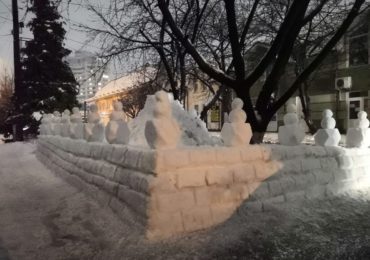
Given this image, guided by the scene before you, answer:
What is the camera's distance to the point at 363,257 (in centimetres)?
356

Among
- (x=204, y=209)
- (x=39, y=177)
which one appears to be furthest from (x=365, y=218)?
(x=39, y=177)

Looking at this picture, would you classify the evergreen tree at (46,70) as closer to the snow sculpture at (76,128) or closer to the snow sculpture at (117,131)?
the snow sculpture at (76,128)

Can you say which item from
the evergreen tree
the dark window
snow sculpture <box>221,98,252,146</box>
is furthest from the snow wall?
the dark window

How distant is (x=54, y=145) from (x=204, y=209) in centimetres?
607

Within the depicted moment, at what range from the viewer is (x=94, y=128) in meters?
6.38

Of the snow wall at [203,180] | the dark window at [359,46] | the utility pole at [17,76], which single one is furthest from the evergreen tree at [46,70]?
the dark window at [359,46]

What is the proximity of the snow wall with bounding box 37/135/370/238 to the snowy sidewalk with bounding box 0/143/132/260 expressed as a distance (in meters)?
0.26

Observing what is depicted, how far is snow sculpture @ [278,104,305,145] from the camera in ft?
17.6

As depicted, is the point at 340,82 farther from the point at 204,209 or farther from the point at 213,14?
the point at 204,209

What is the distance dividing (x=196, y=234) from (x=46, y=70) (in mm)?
19120

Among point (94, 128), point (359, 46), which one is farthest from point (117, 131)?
point (359, 46)

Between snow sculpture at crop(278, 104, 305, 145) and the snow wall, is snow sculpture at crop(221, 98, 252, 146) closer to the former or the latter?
the snow wall

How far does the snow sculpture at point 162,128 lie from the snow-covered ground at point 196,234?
999 mm

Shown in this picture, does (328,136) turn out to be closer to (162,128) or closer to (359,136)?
(359,136)
